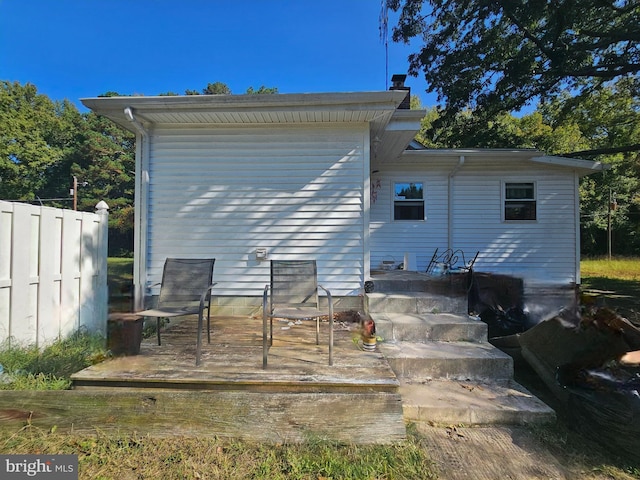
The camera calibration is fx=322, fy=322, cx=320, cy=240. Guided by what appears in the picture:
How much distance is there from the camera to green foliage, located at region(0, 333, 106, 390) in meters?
2.39

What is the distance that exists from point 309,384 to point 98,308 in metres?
2.98

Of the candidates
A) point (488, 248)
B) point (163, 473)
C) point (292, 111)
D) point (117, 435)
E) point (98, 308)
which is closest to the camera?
point (163, 473)

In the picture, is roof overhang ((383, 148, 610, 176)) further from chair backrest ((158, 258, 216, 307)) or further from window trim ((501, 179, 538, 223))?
chair backrest ((158, 258, 216, 307))

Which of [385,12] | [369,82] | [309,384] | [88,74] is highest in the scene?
[88,74]

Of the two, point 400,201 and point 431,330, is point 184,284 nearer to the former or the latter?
point 431,330

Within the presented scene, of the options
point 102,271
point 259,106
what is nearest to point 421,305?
point 259,106

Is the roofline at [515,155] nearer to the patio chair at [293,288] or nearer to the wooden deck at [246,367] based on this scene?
the patio chair at [293,288]

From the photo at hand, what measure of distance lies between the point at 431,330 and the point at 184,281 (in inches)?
107

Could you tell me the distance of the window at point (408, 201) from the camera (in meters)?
7.25

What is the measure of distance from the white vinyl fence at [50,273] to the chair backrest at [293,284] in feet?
7.11

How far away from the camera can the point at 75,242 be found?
352 cm

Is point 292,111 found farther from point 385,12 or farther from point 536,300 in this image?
point 385,12

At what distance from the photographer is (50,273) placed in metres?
3.16

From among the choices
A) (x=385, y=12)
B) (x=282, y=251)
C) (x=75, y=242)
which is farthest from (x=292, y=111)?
(x=385, y=12)
